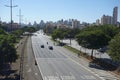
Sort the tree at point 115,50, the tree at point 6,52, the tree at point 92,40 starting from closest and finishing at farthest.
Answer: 1. the tree at point 6,52
2. the tree at point 115,50
3. the tree at point 92,40

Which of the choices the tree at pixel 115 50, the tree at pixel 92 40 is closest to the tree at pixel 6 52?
the tree at pixel 115 50

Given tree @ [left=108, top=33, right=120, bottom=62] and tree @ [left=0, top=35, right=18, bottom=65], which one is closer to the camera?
tree @ [left=0, top=35, right=18, bottom=65]

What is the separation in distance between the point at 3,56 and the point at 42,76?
764 centimetres

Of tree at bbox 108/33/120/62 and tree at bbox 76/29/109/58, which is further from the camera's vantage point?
tree at bbox 76/29/109/58

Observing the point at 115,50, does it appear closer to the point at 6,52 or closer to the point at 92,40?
the point at 92,40

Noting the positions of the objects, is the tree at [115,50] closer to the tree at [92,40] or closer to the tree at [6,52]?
the tree at [92,40]

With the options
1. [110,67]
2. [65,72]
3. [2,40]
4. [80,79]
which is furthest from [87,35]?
[2,40]

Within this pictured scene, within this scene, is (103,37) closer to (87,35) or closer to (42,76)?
(87,35)

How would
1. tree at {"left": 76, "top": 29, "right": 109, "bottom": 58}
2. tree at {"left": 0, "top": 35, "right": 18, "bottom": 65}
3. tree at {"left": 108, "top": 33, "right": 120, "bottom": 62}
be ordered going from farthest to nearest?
tree at {"left": 76, "top": 29, "right": 109, "bottom": 58} < tree at {"left": 108, "top": 33, "right": 120, "bottom": 62} < tree at {"left": 0, "top": 35, "right": 18, "bottom": 65}

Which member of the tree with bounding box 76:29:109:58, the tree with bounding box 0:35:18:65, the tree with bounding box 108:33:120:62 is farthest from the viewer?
the tree with bounding box 76:29:109:58

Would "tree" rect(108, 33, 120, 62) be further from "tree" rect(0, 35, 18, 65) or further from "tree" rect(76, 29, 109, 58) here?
"tree" rect(0, 35, 18, 65)

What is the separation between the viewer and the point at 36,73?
49469mm

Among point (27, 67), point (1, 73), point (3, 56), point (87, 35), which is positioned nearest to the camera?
point (3, 56)

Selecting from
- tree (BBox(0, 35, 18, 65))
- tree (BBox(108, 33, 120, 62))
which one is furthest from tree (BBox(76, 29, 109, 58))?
tree (BBox(0, 35, 18, 65))
